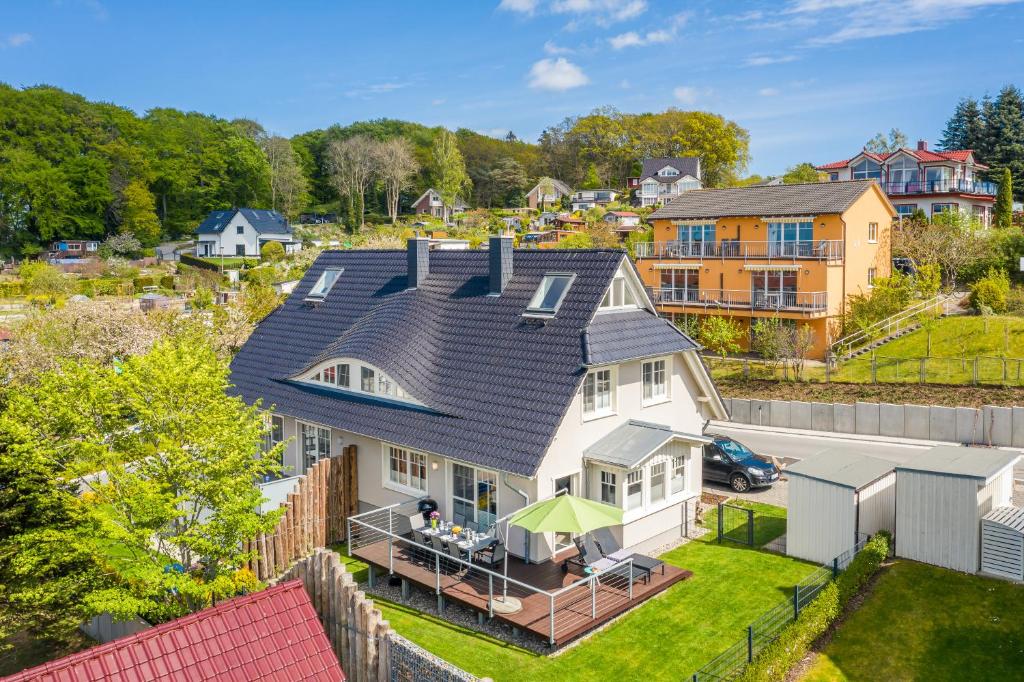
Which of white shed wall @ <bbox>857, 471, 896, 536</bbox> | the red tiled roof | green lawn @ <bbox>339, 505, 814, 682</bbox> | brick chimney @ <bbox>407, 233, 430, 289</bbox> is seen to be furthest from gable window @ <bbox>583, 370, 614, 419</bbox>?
the red tiled roof

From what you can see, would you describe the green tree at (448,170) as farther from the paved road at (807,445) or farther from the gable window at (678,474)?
the gable window at (678,474)

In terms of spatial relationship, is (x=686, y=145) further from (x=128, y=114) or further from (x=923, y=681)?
(x=923, y=681)

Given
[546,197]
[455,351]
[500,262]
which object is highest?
[546,197]

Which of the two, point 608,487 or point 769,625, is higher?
point 608,487

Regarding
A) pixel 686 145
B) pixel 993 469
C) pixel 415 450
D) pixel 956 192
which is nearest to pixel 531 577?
pixel 415 450

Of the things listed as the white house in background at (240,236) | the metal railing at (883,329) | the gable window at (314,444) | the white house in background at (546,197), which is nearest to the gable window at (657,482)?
the gable window at (314,444)

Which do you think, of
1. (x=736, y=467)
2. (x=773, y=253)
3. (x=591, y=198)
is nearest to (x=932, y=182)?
(x=773, y=253)

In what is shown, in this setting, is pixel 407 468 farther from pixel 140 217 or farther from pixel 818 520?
pixel 140 217
